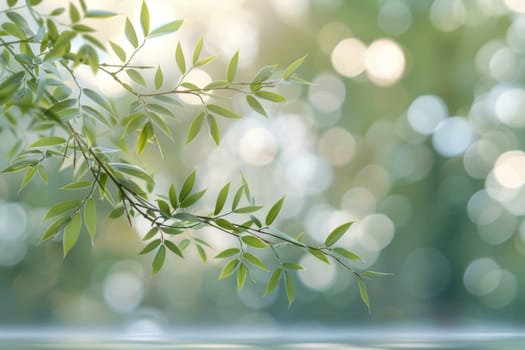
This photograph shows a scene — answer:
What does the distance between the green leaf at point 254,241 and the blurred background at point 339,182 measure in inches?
92.7

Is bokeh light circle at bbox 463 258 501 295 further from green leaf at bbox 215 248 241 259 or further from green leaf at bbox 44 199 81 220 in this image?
green leaf at bbox 44 199 81 220

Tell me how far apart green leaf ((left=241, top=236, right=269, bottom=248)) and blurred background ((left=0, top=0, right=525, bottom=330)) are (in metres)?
2.35

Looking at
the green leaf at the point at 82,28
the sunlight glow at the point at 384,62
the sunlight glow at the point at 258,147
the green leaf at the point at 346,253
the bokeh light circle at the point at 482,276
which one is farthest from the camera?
the sunlight glow at the point at 384,62

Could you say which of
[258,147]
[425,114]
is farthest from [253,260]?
[425,114]

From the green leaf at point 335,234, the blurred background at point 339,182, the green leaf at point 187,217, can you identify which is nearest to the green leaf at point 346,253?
the green leaf at point 335,234

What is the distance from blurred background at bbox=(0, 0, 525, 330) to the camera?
2.96 metres

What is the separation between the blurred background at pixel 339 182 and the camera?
2965 millimetres

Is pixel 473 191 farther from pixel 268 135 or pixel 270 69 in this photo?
pixel 270 69

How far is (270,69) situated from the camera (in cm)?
50

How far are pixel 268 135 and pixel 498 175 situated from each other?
1.17 meters

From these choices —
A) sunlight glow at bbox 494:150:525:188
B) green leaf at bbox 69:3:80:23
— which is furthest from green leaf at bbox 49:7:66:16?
sunlight glow at bbox 494:150:525:188

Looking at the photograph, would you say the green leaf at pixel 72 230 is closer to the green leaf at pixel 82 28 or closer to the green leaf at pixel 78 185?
the green leaf at pixel 78 185

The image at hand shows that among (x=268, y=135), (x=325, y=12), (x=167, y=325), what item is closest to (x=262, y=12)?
(x=325, y=12)

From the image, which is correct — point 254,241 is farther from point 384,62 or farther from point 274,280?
point 384,62
